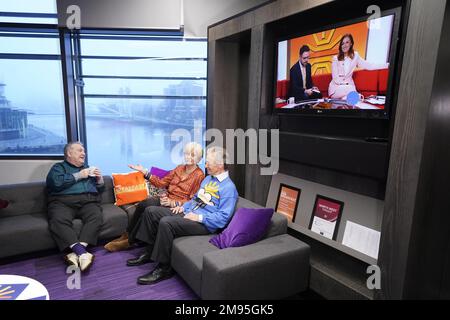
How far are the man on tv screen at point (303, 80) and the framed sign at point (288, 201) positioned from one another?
813 millimetres

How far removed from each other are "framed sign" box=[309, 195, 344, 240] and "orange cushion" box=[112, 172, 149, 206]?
71.7 inches

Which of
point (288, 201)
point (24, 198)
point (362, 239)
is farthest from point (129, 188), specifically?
point (362, 239)

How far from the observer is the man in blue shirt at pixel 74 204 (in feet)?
8.18

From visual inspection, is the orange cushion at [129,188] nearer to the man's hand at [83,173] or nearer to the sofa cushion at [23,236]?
the man's hand at [83,173]

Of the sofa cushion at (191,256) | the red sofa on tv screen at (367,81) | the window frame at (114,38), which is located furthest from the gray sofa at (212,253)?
the window frame at (114,38)

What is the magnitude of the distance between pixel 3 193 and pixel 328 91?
3.10 meters

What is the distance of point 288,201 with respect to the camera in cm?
263

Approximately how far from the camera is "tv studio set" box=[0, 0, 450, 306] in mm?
1650

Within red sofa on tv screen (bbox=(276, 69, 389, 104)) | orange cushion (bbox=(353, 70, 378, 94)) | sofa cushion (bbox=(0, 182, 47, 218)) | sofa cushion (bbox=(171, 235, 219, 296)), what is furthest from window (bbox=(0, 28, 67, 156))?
orange cushion (bbox=(353, 70, 378, 94))

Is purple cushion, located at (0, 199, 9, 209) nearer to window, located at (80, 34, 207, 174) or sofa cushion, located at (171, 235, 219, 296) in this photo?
window, located at (80, 34, 207, 174)

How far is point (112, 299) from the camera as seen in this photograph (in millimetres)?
2084

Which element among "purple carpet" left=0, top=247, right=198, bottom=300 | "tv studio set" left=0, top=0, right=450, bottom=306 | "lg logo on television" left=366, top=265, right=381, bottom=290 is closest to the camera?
"tv studio set" left=0, top=0, right=450, bottom=306

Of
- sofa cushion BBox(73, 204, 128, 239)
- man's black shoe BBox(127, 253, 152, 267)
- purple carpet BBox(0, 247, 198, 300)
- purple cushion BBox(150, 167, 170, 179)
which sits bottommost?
purple carpet BBox(0, 247, 198, 300)

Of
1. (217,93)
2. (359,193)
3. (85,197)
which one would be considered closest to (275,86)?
(217,93)
